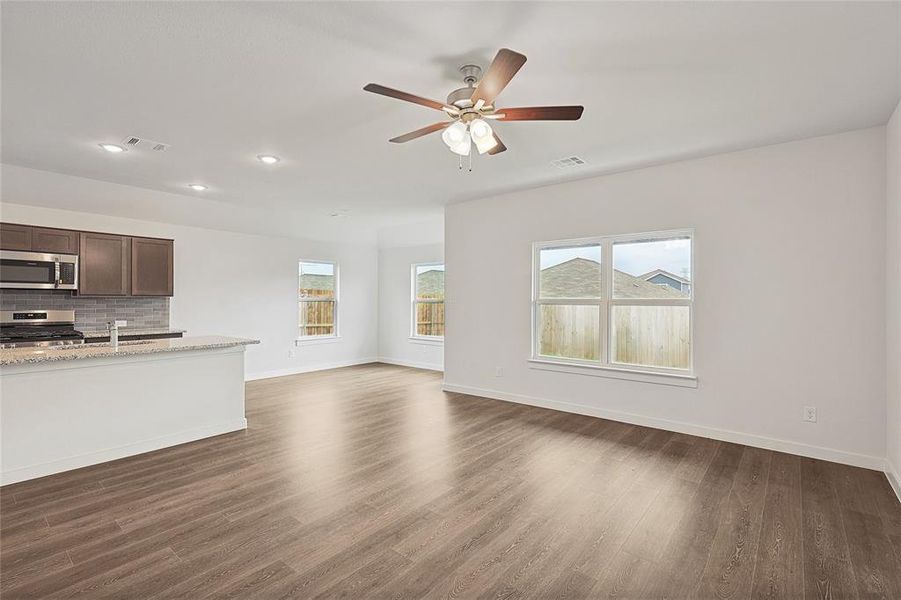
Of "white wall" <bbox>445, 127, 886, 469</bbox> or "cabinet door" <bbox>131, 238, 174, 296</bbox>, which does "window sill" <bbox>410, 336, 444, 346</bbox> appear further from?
"cabinet door" <bbox>131, 238, 174, 296</bbox>

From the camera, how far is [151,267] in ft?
19.1

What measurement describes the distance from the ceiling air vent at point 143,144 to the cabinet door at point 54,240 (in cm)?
208

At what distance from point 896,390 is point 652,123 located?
8.52 ft

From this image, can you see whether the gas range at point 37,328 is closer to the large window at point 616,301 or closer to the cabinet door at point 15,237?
the cabinet door at point 15,237

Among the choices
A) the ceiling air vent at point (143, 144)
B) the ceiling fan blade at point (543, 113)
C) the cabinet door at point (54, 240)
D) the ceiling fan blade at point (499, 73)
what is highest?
the ceiling air vent at point (143, 144)

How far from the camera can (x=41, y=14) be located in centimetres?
214

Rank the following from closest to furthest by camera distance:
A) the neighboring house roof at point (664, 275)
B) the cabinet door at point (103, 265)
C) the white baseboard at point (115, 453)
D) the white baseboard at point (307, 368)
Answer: the white baseboard at point (115, 453), the neighboring house roof at point (664, 275), the cabinet door at point (103, 265), the white baseboard at point (307, 368)

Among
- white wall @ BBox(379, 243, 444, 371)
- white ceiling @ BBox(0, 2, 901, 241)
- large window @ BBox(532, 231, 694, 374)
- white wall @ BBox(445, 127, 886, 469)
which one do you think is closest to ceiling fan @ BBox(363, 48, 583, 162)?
white ceiling @ BBox(0, 2, 901, 241)

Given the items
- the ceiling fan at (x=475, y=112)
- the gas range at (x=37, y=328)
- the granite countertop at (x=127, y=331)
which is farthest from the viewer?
the granite countertop at (x=127, y=331)

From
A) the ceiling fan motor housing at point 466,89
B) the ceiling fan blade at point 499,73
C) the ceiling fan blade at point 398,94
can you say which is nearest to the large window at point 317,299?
the ceiling fan motor housing at point 466,89

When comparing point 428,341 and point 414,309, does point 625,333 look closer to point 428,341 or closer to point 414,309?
point 428,341

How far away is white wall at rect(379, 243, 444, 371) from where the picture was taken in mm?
8266

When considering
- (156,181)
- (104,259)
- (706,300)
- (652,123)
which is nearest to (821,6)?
(652,123)

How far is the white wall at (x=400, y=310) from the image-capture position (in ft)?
27.1
